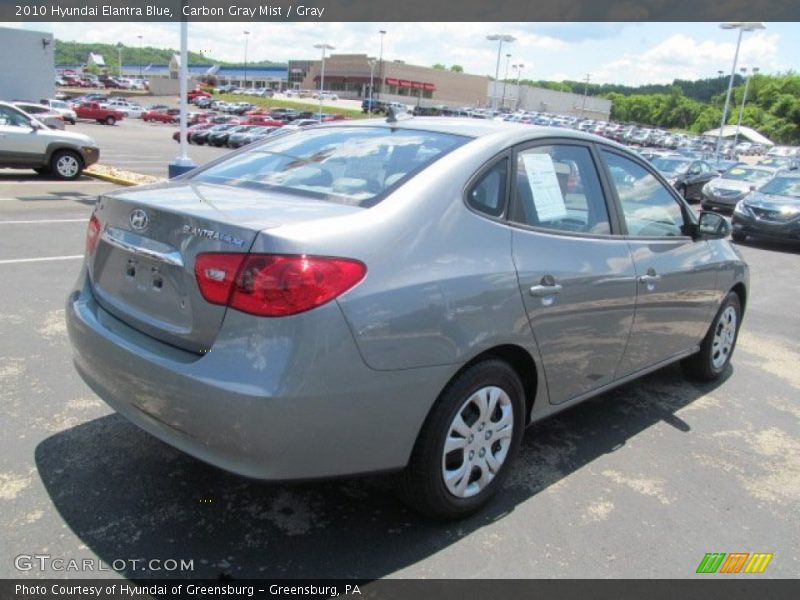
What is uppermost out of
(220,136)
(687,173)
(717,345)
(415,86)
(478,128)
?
(415,86)

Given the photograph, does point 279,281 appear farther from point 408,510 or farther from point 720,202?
point 720,202

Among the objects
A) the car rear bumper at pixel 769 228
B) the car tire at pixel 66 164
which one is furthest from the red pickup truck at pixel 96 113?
the car rear bumper at pixel 769 228

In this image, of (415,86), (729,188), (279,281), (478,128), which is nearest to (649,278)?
(478,128)

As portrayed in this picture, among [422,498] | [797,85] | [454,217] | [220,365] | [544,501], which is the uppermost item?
[797,85]

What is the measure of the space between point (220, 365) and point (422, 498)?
3.35ft

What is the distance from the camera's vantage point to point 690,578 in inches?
108

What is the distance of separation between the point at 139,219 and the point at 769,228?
43.8ft

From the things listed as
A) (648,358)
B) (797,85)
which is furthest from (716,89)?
(648,358)

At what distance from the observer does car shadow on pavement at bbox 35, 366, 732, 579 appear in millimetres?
2623

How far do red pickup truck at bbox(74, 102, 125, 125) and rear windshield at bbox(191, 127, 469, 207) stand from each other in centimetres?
5347

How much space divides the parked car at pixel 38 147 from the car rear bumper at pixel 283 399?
1370cm

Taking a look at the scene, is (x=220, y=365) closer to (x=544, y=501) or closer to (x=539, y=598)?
(x=539, y=598)

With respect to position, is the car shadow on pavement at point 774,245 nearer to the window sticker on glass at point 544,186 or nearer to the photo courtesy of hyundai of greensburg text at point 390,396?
the photo courtesy of hyundai of greensburg text at point 390,396

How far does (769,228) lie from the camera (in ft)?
43.2
